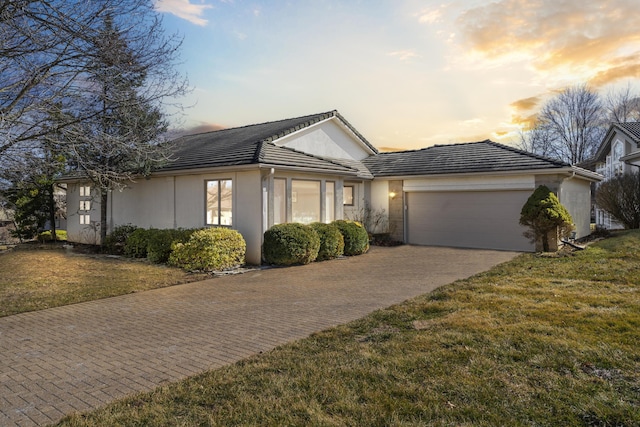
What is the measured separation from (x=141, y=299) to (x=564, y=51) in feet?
50.1

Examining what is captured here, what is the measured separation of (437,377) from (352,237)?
10.8 m

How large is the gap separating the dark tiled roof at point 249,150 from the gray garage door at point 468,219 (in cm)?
426

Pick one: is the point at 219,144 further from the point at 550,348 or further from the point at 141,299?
the point at 550,348

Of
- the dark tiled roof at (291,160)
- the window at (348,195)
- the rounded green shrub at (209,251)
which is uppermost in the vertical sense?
the dark tiled roof at (291,160)

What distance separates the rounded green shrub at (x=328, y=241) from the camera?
45.5 feet

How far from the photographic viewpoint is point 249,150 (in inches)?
543

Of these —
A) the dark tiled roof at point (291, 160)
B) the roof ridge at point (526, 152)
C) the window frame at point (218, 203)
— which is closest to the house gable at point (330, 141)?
the dark tiled roof at point (291, 160)

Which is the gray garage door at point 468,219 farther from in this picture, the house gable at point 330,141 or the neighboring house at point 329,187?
the house gable at point 330,141

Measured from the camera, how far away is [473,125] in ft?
81.6

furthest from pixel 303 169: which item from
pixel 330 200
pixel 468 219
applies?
pixel 468 219

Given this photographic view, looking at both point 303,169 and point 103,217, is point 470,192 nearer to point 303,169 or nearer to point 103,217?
point 303,169

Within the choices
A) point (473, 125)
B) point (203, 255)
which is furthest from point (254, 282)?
point (473, 125)

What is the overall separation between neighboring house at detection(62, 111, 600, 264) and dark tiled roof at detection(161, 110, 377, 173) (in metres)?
0.06

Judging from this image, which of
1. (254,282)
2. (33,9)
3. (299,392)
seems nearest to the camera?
(299,392)
